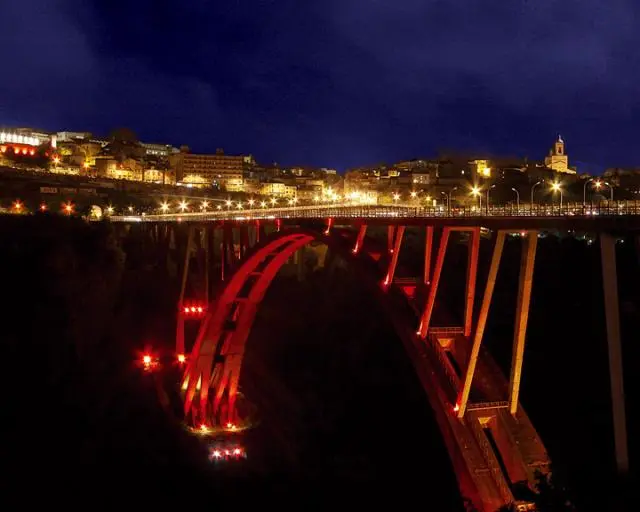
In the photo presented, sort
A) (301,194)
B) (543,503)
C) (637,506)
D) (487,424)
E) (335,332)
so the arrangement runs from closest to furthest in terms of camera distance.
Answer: (637,506)
(543,503)
(487,424)
(335,332)
(301,194)

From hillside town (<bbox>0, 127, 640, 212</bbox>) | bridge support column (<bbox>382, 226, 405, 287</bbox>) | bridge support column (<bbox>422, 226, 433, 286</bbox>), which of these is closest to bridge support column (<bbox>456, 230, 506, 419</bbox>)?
bridge support column (<bbox>422, 226, 433, 286</bbox>)

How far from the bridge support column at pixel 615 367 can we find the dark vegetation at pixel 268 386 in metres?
10.2

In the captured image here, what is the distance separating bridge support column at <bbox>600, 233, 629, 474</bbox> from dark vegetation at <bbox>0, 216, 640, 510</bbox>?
10.2 m

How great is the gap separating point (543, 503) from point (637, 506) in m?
1.36

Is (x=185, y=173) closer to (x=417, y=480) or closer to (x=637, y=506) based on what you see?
(x=417, y=480)

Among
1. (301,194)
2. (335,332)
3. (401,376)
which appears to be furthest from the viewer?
(301,194)

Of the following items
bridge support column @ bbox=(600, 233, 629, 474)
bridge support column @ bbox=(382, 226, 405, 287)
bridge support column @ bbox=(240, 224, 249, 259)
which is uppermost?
bridge support column @ bbox=(240, 224, 249, 259)

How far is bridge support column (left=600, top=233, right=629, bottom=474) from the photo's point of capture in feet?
32.4

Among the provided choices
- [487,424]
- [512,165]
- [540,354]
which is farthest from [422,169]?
Result: [487,424]

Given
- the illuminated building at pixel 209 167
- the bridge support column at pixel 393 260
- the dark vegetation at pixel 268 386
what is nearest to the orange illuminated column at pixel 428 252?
the bridge support column at pixel 393 260

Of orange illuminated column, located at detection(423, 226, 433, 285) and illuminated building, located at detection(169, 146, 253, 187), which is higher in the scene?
illuminated building, located at detection(169, 146, 253, 187)

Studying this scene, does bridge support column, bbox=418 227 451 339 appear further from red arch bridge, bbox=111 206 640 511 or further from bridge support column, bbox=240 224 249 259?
bridge support column, bbox=240 224 249 259

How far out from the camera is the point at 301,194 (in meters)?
127

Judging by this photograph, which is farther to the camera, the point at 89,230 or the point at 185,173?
the point at 185,173
